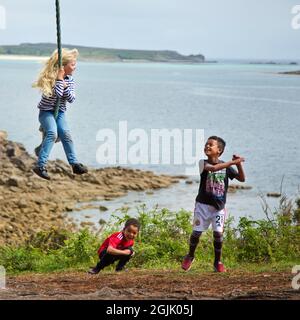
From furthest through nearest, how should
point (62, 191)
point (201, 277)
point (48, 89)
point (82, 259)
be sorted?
point (62, 191) → point (82, 259) → point (201, 277) → point (48, 89)

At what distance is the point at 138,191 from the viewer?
147 ft

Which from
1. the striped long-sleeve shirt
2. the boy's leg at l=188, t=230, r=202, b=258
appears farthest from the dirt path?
the striped long-sleeve shirt

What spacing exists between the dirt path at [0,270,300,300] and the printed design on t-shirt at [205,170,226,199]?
3.74 ft

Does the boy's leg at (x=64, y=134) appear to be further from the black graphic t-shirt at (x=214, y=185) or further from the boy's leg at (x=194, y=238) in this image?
the boy's leg at (x=194, y=238)

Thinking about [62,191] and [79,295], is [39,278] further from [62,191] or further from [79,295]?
[62,191]

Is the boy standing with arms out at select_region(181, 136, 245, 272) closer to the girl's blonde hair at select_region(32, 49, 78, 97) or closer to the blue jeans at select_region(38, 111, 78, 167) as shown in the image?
the blue jeans at select_region(38, 111, 78, 167)

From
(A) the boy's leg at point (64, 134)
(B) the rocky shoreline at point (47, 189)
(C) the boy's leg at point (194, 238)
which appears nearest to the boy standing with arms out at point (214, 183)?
(C) the boy's leg at point (194, 238)

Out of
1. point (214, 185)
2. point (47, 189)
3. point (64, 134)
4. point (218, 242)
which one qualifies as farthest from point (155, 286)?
point (47, 189)

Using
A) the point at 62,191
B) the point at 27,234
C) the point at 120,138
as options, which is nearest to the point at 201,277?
the point at 27,234

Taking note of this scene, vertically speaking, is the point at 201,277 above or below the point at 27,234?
above

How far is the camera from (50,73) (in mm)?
9789

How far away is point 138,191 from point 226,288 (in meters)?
34.0

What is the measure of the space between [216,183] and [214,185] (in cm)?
3

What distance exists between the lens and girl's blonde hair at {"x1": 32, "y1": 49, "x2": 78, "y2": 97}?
9727 millimetres
